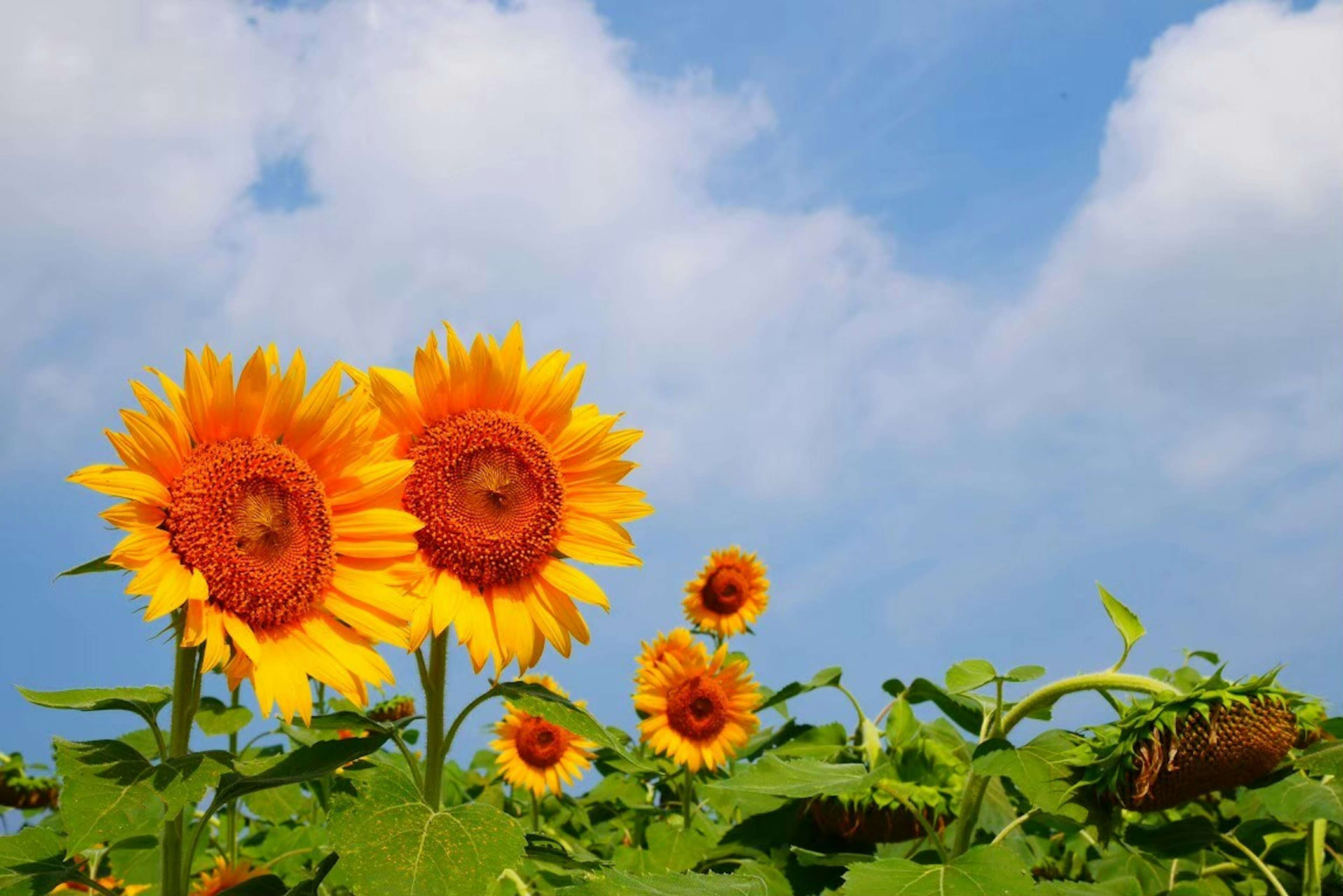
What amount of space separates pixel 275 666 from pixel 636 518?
859 millimetres

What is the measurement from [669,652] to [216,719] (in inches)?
101

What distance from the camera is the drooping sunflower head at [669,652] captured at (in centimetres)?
569

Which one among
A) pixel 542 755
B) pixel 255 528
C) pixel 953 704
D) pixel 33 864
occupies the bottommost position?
pixel 33 864

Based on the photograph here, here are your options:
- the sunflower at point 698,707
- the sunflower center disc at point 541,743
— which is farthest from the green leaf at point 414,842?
the sunflower center disc at point 541,743

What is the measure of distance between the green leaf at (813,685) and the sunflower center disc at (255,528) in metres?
2.87

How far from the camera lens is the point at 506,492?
2541 mm

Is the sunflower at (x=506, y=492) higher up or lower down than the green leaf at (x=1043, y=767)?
higher up

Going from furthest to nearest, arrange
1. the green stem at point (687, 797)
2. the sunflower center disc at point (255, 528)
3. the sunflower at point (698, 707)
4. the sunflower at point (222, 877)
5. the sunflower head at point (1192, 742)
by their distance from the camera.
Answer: the sunflower at point (698, 707), the green stem at point (687, 797), the sunflower at point (222, 877), the sunflower head at point (1192, 742), the sunflower center disc at point (255, 528)

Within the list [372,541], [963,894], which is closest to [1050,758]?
[963,894]

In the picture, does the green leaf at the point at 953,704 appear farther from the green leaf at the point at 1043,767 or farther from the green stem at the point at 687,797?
the green stem at the point at 687,797

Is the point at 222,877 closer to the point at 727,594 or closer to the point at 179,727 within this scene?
the point at 179,727

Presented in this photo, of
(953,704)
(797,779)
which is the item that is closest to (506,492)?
(797,779)

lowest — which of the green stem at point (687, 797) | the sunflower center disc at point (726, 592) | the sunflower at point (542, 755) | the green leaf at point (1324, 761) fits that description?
the green leaf at point (1324, 761)

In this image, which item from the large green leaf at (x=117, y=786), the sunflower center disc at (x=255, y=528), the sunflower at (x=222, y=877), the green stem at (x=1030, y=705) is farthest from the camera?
the sunflower at (x=222, y=877)
